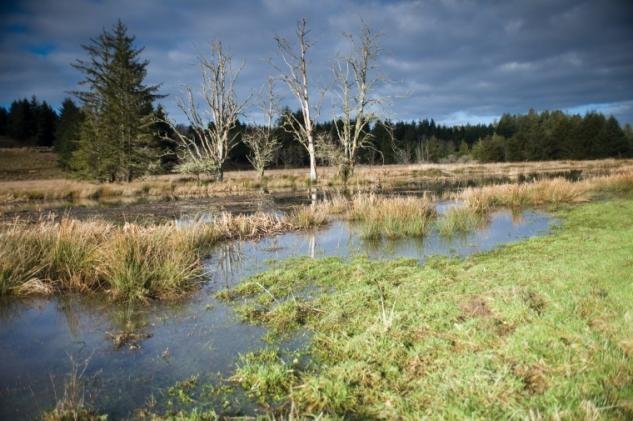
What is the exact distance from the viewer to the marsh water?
3.94m

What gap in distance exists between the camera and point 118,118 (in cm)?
3041

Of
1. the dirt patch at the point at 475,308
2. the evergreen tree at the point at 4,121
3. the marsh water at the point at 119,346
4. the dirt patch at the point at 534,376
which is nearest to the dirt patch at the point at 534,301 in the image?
the dirt patch at the point at 475,308

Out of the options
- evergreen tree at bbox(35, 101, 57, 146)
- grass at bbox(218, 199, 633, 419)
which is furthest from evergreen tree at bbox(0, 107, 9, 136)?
grass at bbox(218, 199, 633, 419)

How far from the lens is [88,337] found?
5.38 meters

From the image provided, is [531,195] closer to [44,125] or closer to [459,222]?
[459,222]

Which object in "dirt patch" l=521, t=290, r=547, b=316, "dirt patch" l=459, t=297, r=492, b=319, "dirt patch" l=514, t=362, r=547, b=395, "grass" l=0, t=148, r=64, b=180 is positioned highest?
"grass" l=0, t=148, r=64, b=180

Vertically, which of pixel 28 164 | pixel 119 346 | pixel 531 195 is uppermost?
pixel 28 164

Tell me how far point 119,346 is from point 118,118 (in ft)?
95.4

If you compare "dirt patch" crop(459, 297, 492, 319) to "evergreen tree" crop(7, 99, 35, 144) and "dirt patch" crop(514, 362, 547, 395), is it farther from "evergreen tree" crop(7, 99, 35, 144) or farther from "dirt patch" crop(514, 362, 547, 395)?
"evergreen tree" crop(7, 99, 35, 144)

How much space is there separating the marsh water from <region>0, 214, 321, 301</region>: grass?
1.09 ft

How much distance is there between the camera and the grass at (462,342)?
333 cm

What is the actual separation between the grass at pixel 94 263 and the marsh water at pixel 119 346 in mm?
332

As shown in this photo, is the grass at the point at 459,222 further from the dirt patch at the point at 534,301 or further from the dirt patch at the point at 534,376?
the dirt patch at the point at 534,376

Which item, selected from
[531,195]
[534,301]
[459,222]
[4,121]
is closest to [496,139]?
[531,195]
